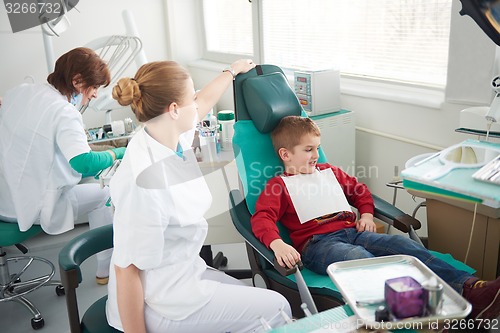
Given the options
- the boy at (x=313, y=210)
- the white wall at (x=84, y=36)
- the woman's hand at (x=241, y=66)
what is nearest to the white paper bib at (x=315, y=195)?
the boy at (x=313, y=210)

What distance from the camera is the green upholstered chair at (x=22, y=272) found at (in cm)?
226

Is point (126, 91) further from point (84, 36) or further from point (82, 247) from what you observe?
point (84, 36)

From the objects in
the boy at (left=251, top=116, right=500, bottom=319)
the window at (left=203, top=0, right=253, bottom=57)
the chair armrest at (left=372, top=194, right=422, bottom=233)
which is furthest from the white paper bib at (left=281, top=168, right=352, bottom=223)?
the window at (left=203, top=0, right=253, bottom=57)

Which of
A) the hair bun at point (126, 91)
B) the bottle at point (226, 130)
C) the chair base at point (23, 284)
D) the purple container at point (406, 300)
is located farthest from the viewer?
the bottle at point (226, 130)

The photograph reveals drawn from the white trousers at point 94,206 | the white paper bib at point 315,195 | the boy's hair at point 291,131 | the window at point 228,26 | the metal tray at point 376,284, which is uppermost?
the window at point 228,26

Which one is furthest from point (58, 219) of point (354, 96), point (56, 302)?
point (354, 96)

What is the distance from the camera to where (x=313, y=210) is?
1.97m

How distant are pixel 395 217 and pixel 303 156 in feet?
1.42

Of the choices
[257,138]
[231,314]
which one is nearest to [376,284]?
[231,314]

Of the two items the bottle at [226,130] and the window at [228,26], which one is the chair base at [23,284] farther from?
the window at [228,26]

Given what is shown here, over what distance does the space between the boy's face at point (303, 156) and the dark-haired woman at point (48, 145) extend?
88 centimetres

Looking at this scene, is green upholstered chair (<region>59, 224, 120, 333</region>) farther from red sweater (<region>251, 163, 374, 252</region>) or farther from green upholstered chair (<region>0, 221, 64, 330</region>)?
green upholstered chair (<region>0, 221, 64, 330</region>)

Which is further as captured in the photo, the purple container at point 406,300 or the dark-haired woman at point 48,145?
the dark-haired woman at point 48,145

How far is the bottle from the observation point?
267cm
